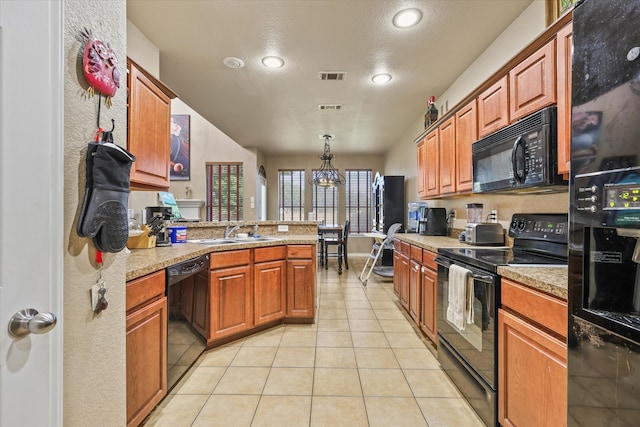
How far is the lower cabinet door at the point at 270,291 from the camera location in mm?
2658

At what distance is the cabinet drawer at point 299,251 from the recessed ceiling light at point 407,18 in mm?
2079

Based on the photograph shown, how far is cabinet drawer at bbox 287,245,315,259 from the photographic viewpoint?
9.52 ft

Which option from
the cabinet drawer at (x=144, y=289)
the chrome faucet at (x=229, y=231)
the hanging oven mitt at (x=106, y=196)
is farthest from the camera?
the chrome faucet at (x=229, y=231)

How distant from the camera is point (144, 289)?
148cm

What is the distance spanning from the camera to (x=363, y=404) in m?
1.72

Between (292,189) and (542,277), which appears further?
(292,189)

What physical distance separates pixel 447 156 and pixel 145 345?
288 centimetres

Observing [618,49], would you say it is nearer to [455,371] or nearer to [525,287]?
[525,287]

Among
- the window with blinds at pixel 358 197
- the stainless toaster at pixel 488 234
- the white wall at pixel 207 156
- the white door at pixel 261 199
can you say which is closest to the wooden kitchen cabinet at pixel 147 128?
the stainless toaster at pixel 488 234

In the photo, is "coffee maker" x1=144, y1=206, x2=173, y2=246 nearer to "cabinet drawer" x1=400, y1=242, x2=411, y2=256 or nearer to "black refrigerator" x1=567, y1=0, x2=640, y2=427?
"cabinet drawer" x1=400, y1=242, x2=411, y2=256

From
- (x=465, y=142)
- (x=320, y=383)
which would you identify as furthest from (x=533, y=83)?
(x=320, y=383)

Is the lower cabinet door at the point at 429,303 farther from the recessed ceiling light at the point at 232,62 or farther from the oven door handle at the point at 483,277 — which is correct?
the recessed ceiling light at the point at 232,62

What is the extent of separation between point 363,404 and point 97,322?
1493 mm

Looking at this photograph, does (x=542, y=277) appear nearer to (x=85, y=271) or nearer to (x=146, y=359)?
(x=85, y=271)
